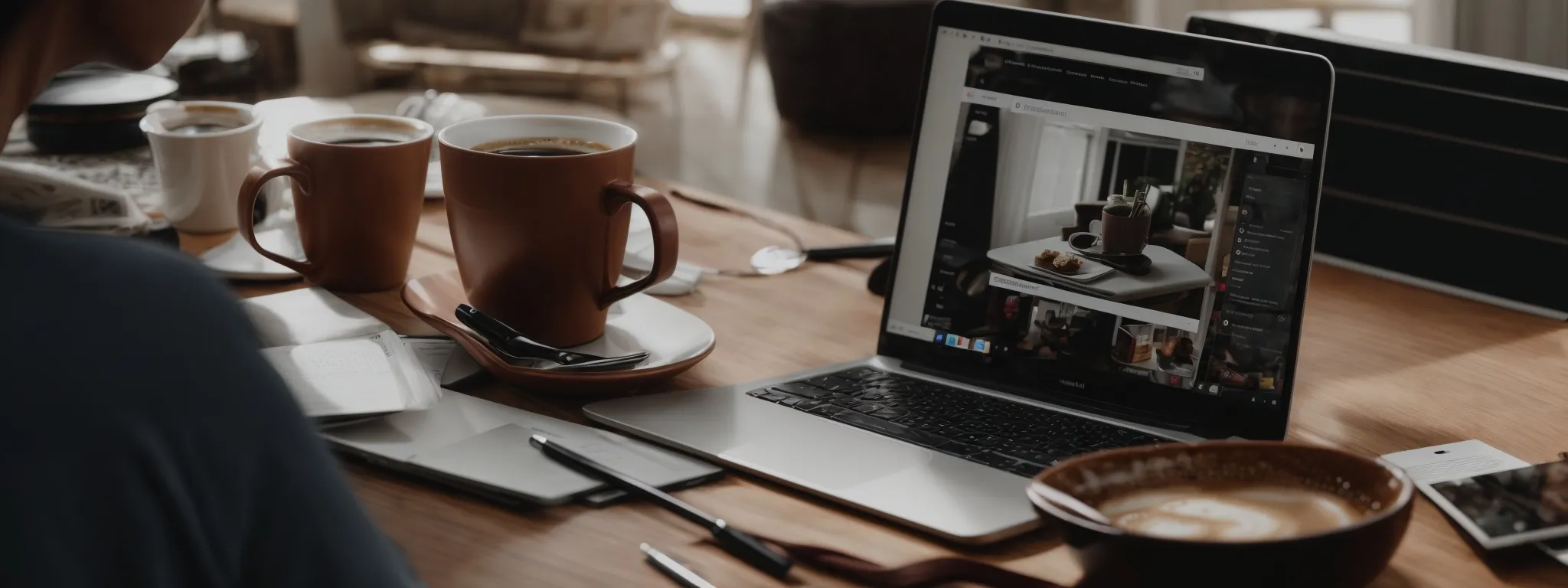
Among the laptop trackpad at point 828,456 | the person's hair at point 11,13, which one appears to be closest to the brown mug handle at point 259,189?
the laptop trackpad at point 828,456

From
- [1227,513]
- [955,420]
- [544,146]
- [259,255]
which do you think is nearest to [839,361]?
[955,420]

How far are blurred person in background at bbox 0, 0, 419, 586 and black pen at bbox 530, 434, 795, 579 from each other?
30 centimetres

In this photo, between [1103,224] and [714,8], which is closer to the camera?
[1103,224]

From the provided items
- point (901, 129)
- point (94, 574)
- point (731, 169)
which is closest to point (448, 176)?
point (94, 574)

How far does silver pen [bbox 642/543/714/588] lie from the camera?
0.66m

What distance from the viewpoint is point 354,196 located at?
1.07 m

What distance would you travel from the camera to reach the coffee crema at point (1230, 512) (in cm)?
63

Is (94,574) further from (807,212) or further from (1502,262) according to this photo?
(807,212)

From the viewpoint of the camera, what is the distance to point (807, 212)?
11.1ft

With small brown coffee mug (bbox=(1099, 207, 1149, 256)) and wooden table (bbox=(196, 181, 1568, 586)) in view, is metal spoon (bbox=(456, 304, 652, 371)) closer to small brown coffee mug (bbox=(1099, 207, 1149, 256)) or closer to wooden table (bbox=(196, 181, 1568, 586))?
wooden table (bbox=(196, 181, 1568, 586))

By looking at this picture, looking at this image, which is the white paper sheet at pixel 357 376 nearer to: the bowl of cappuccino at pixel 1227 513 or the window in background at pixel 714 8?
the bowl of cappuccino at pixel 1227 513

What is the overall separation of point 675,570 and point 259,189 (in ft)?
1.87

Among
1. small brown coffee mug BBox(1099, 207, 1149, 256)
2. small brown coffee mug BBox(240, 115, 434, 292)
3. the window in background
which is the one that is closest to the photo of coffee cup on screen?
small brown coffee mug BBox(1099, 207, 1149, 256)

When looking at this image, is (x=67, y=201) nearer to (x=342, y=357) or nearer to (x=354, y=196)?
(x=354, y=196)
